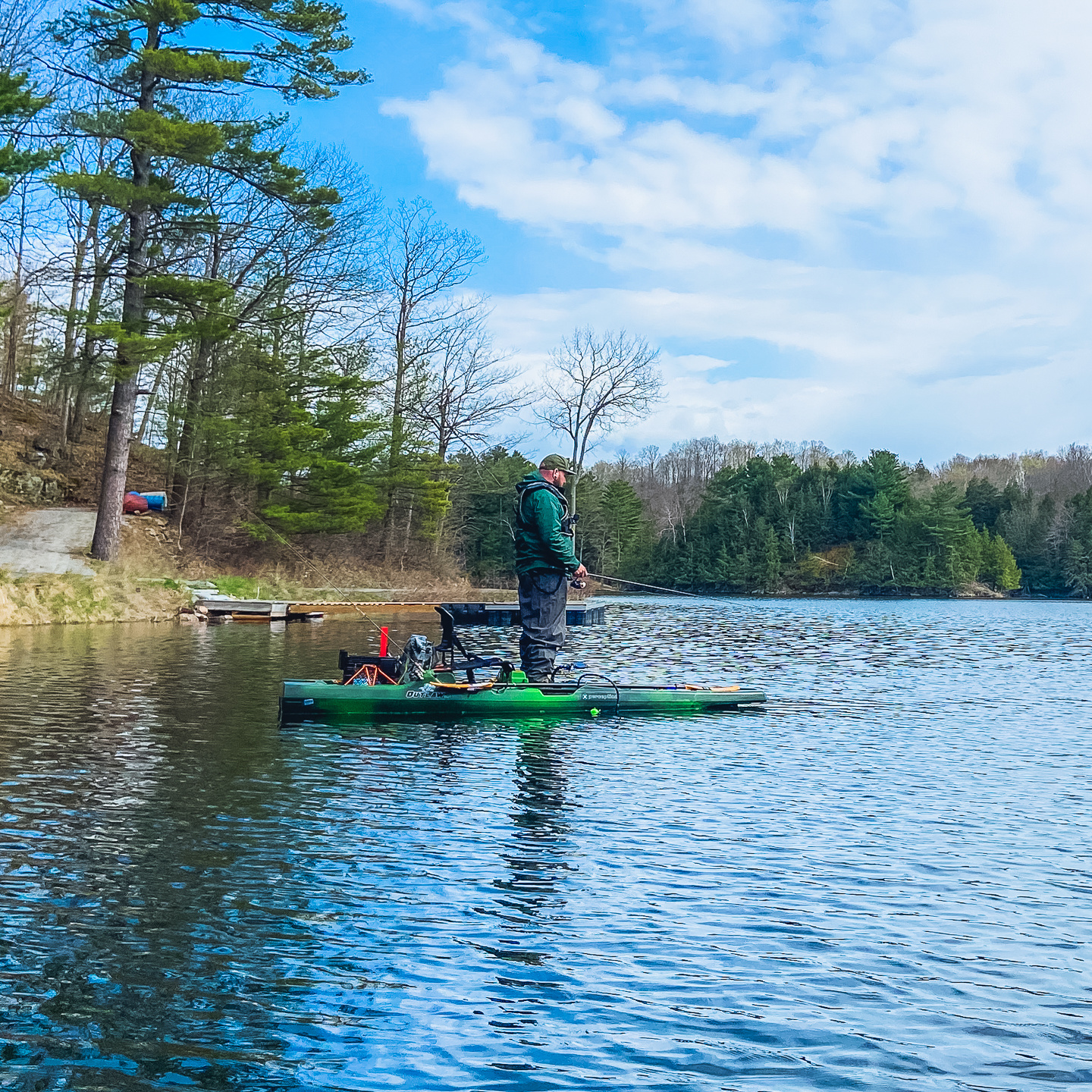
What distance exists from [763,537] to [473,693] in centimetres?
7848

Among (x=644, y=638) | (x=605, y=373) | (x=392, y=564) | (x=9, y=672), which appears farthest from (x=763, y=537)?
(x=9, y=672)

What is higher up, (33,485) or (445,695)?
(33,485)

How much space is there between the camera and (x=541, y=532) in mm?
12867

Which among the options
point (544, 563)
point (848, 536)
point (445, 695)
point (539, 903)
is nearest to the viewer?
point (539, 903)

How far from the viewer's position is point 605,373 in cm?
5988

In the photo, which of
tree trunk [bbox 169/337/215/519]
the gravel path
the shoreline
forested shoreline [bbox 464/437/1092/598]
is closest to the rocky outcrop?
the gravel path

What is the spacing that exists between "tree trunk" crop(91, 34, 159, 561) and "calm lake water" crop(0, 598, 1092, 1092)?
53.2 ft

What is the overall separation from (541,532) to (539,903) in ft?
23.4

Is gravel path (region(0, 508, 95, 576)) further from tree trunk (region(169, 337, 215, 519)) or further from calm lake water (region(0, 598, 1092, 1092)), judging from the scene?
calm lake water (region(0, 598, 1092, 1092))

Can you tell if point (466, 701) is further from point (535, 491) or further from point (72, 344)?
point (72, 344)

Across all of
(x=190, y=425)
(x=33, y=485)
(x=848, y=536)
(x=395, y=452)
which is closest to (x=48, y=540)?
(x=33, y=485)

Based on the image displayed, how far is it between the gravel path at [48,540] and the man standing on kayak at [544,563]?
669 inches

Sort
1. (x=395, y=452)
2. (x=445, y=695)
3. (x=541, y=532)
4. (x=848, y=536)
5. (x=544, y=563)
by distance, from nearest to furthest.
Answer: (x=445, y=695), (x=541, y=532), (x=544, y=563), (x=395, y=452), (x=848, y=536)

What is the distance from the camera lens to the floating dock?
29.2 meters
